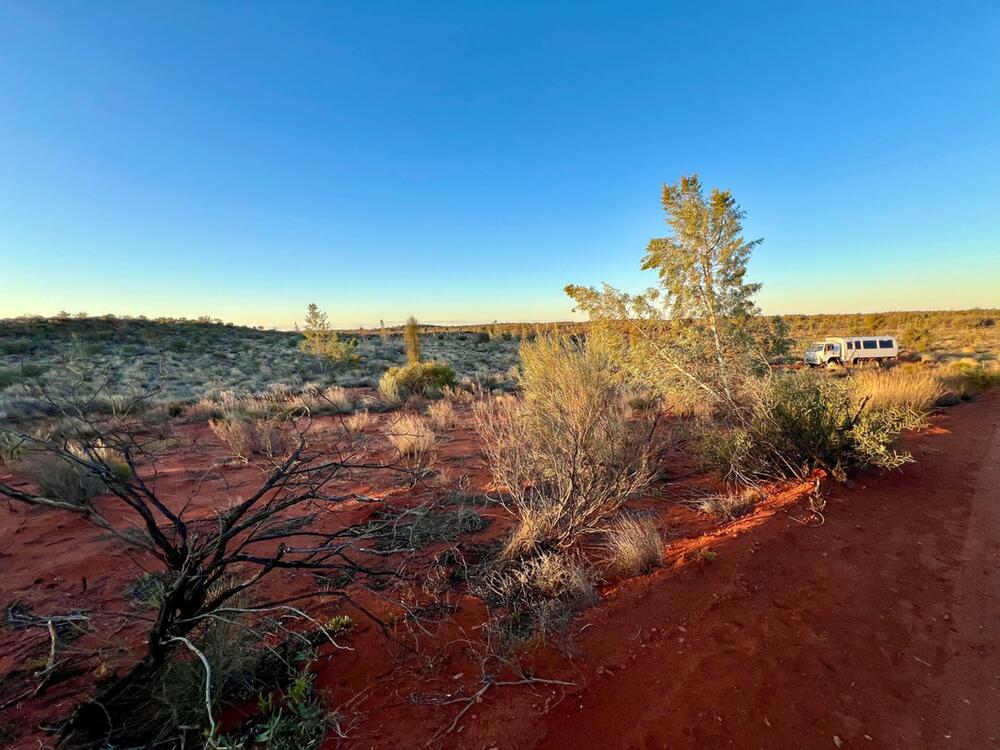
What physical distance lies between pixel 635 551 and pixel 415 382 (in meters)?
12.0

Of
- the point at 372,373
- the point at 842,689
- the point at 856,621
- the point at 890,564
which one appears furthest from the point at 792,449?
the point at 372,373

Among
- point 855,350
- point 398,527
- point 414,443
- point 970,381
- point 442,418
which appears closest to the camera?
point 398,527

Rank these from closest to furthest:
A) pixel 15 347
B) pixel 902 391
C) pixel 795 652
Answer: pixel 795 652 < pixel 902 391 < pixel 15 347

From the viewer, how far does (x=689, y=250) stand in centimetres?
962

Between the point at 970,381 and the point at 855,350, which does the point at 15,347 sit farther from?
the point at 855,350

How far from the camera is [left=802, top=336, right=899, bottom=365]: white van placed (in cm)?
1884

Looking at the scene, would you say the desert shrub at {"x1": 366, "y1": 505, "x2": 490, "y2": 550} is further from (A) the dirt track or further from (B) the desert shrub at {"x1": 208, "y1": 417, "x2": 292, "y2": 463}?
(B) the desert shrub at {"x1": 208, "y1": 417, "x2": 292, "y2": 463}

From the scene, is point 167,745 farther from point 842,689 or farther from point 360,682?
point 842,689

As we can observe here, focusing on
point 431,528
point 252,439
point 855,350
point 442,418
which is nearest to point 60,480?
point 252,439

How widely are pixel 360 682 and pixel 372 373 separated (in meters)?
18.8

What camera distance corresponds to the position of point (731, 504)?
448 cm

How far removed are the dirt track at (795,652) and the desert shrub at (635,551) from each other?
17 cm

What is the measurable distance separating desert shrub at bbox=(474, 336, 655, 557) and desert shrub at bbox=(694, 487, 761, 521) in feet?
2.33

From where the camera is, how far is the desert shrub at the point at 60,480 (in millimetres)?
5672
